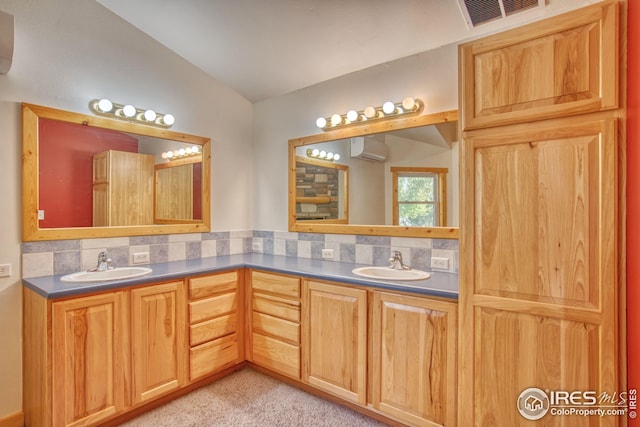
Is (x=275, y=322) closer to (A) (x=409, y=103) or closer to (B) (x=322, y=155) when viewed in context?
(B) (x=322, y=155)

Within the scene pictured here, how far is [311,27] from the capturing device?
2.20 metres

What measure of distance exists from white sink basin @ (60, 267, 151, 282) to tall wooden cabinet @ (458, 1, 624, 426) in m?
2.07

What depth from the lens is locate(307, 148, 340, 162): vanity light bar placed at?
2822mm

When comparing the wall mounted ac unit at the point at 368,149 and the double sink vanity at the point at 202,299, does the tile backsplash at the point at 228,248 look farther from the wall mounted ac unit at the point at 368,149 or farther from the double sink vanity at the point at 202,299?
the wall mounted ac unit at the point at 368,149

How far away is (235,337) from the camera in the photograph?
2.60m

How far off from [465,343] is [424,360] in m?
0.32

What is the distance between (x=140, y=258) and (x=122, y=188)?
22.1 inches

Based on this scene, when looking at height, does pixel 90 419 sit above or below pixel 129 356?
below

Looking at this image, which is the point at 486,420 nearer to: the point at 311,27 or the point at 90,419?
the point at 90,419

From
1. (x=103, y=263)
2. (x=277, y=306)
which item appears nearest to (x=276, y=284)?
(x=277, y=306)

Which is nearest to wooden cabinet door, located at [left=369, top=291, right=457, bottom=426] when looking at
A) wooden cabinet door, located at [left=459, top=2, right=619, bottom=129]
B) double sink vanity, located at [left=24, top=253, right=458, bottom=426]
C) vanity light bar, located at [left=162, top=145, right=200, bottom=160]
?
double sink vanity, located at [left=24, top=253, right=458, bottom=426]

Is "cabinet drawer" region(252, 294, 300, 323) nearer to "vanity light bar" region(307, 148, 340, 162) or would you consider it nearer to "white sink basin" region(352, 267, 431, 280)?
"white sink basin" region(352, 267, 431, 280)

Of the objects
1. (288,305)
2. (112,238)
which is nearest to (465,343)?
(288,305)

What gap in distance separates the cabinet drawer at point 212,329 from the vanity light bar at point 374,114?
1.76 metres
